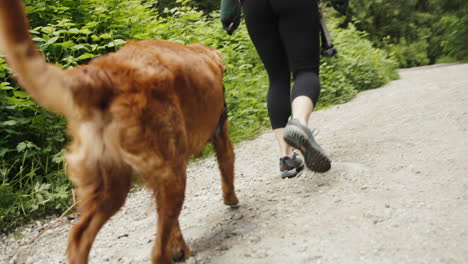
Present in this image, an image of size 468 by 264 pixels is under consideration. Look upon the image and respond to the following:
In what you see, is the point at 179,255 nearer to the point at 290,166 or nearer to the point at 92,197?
the point at 92,197

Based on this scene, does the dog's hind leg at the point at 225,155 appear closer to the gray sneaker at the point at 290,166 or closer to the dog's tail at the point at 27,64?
the gray sneaker at the point at 290,166

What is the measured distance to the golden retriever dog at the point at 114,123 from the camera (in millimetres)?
1520

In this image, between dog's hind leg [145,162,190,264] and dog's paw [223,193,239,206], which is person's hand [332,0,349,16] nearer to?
dog's paw [223,193,239,206]

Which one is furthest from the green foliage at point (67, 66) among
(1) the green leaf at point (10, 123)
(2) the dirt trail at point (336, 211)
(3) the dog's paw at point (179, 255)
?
(3) the dog's paw at point (179, 255)

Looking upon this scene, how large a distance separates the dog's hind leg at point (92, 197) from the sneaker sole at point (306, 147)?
1115mm

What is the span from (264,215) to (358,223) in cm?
60

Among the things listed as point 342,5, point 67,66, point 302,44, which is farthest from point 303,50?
point 67,66

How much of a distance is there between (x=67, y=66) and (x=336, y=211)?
2884 millimetres

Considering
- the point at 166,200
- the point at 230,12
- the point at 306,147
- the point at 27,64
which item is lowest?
the point at 306,147

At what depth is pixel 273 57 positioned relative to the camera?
303 cm

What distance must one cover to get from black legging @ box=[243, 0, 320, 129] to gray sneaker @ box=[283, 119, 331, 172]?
0.36 m

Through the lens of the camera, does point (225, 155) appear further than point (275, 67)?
No

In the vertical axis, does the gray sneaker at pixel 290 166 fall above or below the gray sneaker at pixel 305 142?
below

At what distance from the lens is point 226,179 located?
8.66 ft
